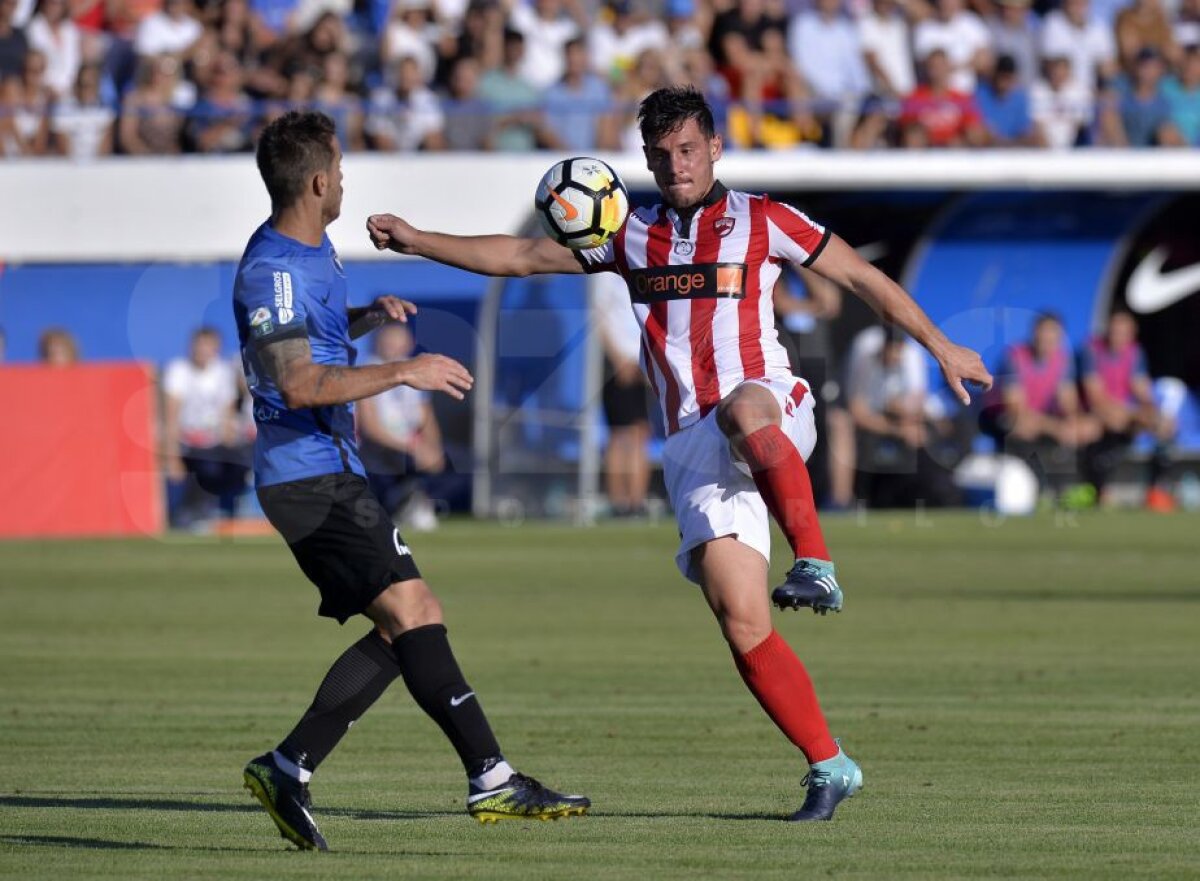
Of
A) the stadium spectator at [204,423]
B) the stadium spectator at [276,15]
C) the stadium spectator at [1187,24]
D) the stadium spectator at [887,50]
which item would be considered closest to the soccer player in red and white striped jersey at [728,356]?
the stadium spectator at [204,423]

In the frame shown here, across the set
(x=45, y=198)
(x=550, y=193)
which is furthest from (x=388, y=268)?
(x=550, y=193)

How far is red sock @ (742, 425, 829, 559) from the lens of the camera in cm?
821

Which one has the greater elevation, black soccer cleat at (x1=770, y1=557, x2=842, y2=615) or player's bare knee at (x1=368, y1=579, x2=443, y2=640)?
black soccer cleat at (x1=770, y1=557, x2=842, y2=615)

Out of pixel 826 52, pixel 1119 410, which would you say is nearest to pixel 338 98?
pixel 826 52

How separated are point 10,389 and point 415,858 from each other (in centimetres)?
1739

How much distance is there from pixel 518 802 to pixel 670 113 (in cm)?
256

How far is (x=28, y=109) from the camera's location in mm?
27438

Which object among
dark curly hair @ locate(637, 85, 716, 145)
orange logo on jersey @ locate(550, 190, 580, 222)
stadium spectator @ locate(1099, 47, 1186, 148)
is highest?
stadium spectator @ locate(1099, 47, 1186, 148)

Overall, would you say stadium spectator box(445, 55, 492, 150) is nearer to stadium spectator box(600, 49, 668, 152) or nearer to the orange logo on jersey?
stadium spectator box(600, 49, 668, 152)

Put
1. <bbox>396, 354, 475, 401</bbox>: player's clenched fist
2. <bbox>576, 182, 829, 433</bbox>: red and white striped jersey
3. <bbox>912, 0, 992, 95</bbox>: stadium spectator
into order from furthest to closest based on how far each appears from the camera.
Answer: <bbox>912, 0, 992, 95</bbox>: stadium spectator, <bbox>576, 182, 829, 433</bbox>: red and white striped jersey, <bbox>396, 354, 475, 401</bbox>: player's clenched fist

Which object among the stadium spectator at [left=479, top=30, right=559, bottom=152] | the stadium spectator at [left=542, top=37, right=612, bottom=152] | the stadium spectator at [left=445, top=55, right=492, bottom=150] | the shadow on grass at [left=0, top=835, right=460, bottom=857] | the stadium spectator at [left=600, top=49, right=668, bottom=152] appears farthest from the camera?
the stadium spectator at [left=445, top=55, right=492, bottom=150]

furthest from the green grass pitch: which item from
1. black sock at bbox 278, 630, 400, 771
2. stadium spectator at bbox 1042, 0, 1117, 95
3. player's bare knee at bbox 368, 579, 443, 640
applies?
stadium spectator at bbox 1042, 0, 1117, 95

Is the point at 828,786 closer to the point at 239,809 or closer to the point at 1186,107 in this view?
the point at 239,809

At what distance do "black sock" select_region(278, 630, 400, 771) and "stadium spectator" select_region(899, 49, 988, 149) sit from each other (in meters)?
20.5
